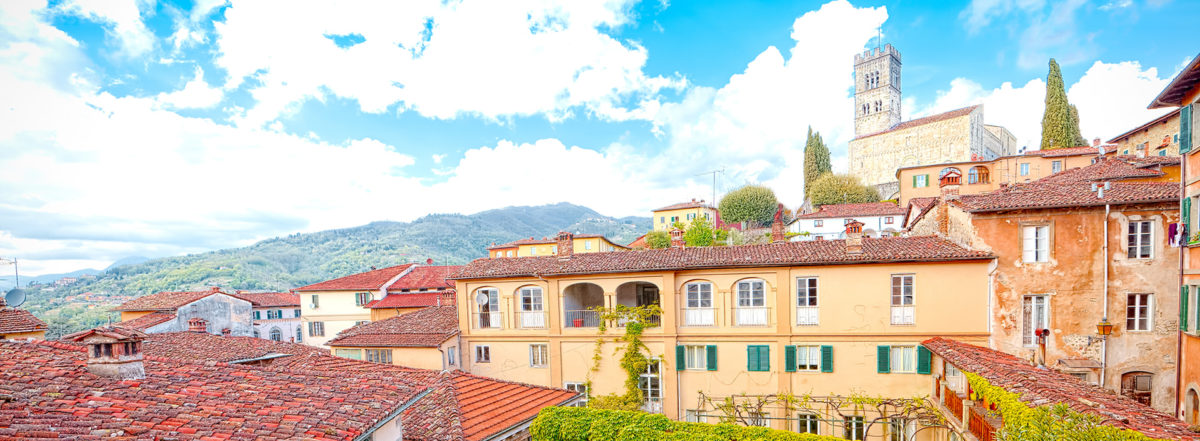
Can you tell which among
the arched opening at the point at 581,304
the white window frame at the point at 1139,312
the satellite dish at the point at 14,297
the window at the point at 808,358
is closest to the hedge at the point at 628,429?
the window at the point at 808,358

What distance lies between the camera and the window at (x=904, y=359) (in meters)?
17.8

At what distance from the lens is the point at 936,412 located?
16.2 meters

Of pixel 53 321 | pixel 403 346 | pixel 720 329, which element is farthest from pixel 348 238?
pixel 720 329

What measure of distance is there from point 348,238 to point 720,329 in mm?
165885

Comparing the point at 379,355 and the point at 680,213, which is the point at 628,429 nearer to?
the point at 379,355

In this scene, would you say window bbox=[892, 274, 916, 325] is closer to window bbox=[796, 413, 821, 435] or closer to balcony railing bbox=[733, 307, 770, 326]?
balcony railing bbox=[733, 307, 770, 326]

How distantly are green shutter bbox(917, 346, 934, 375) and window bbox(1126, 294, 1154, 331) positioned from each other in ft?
21.1

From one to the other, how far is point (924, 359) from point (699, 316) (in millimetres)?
8651

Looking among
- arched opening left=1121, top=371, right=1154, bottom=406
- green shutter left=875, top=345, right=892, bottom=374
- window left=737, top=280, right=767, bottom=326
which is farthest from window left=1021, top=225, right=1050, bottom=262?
window left=737, top=280, right=767, bottom=326

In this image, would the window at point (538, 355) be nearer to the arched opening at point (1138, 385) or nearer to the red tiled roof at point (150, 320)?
the arched opening at point (1138, 385)

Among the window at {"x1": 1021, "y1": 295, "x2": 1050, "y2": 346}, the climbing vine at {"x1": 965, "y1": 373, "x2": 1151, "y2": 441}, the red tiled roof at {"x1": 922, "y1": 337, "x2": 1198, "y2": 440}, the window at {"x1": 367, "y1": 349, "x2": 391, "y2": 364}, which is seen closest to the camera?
the climbing vine at {"x1": 965, "y1": 373, "x2": 1151, "y2": 441}

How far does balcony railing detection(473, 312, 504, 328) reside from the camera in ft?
74.4

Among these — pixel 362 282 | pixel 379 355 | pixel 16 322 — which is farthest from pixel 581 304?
pixel 362 282

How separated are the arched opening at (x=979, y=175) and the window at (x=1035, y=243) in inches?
1035
